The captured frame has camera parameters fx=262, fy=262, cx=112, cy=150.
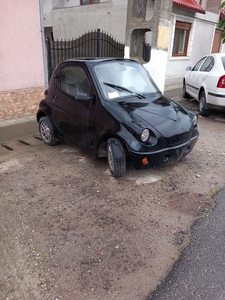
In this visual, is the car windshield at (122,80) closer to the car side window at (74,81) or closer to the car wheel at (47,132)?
the car side window at (74,81)

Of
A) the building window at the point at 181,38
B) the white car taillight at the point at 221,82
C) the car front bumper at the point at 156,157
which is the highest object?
the building window at the point at 181,38

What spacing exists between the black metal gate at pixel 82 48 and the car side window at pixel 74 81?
147 inches

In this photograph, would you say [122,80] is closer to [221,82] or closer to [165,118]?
[165,118]

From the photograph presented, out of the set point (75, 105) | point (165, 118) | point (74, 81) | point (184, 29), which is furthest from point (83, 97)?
point (184, 29)

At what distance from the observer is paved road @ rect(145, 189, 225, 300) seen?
2184 mm

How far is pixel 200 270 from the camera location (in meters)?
2.40

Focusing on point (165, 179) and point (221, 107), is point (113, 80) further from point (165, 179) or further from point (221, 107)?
point (221, 107)

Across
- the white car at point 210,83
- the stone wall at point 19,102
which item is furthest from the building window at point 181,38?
the stone wall at point 19,102

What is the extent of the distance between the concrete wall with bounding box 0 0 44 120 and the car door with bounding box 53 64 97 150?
2.37m

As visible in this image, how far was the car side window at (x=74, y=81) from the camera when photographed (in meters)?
4.23

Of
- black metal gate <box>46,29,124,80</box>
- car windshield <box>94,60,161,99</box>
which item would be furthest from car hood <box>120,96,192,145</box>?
black metal gate <box>46,29,124,80</box>

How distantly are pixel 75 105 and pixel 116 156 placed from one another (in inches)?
49.1

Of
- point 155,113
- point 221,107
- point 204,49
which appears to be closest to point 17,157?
point 155,113

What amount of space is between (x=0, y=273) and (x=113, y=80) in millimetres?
3061
